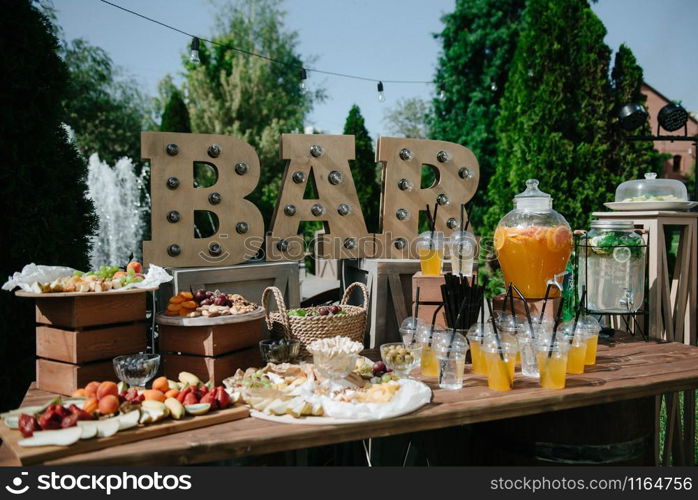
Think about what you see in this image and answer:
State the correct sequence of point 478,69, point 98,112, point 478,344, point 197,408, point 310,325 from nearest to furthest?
1. point 197,408
2. point 478,344
3. point 310,325
4. point 478,69
5. point 98,112

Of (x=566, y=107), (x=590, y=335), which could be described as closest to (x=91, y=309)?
(x=590, y=335)

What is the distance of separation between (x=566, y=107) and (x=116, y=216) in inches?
303

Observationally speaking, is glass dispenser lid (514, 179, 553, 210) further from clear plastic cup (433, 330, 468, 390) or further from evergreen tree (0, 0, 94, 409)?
evergreen tree (0, 0, 94, 409)

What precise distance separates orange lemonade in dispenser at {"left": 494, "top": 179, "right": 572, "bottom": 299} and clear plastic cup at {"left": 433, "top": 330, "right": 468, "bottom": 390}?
76 cm

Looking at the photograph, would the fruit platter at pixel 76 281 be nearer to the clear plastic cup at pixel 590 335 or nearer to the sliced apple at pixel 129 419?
the sliced apple at pixel 129 419

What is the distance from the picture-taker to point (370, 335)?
325cm

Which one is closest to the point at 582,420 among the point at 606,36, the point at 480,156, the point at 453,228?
the point at 453,228

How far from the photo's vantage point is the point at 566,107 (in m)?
7.36

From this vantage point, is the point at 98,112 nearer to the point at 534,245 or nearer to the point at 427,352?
the point at 534,245

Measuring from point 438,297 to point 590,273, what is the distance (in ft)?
3.56

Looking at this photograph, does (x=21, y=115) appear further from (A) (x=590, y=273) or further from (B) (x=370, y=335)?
(A) (x=590, y=273)

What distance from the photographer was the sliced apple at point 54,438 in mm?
1625

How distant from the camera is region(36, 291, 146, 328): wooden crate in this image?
7.38ft

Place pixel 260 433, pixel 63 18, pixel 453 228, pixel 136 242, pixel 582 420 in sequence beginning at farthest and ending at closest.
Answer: pixel 63 18 < pixel 136 242 < pixel 453 228 < pixel 582 420 < pixel 260 433
